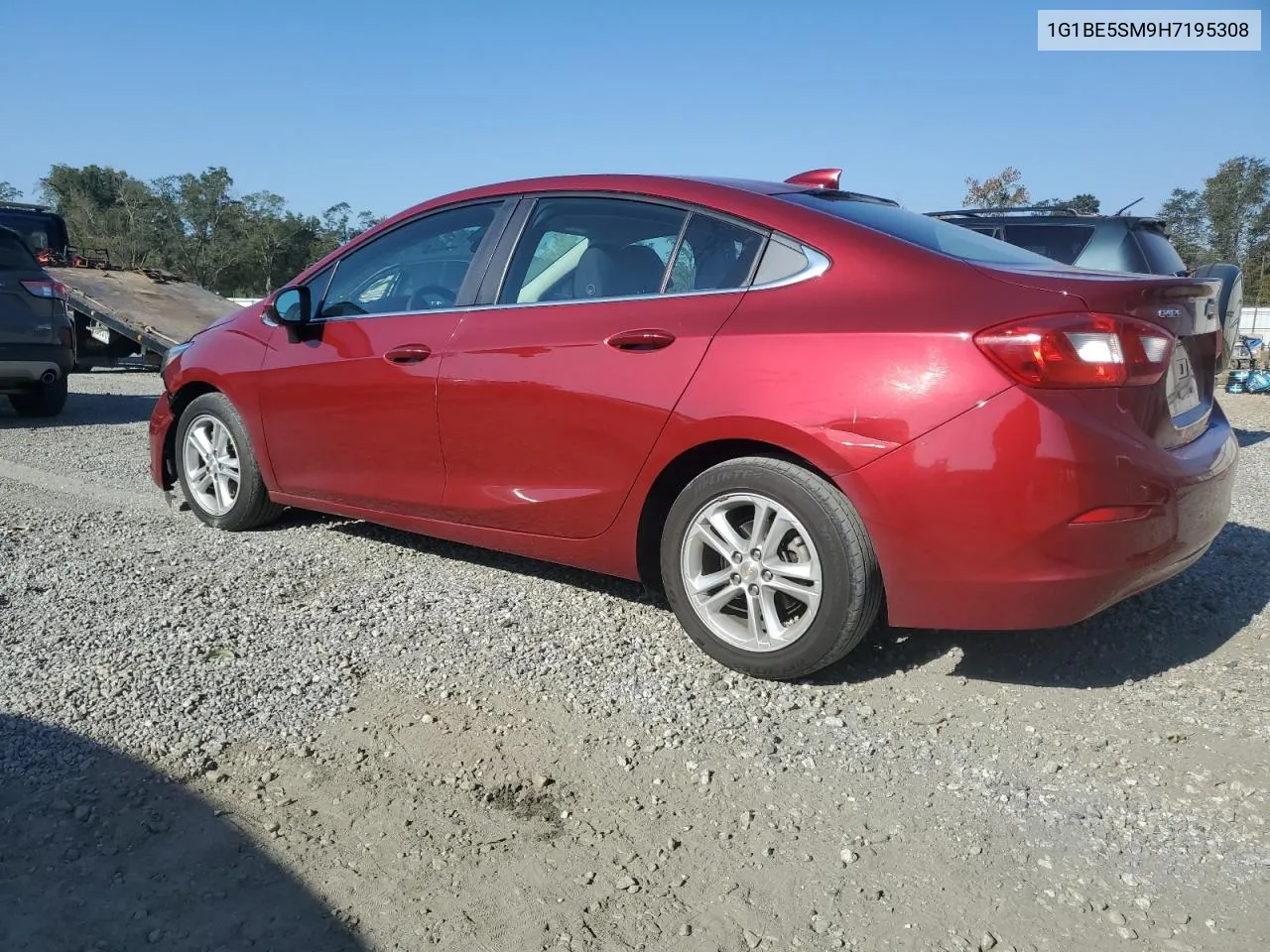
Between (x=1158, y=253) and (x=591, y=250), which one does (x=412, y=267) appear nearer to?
(x=591, y=250)

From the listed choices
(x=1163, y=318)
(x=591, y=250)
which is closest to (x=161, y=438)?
(x=591, y=250)

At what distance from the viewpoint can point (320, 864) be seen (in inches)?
92.9

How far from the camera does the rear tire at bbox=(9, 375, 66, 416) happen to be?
32.8 ft

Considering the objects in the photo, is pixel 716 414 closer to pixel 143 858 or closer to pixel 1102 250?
pixel 143 858

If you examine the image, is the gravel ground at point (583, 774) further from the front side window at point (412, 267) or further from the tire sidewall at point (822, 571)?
the front side window at point (412, 267)

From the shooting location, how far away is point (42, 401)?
1004 cm

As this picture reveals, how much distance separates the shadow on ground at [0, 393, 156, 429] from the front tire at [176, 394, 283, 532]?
16.5 feet

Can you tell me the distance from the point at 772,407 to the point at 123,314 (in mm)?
11739

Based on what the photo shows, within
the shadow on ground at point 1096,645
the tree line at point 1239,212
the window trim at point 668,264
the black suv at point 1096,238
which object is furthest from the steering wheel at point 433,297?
the tree line at point 1239,212

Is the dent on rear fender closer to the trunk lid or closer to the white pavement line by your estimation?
the trunk lid

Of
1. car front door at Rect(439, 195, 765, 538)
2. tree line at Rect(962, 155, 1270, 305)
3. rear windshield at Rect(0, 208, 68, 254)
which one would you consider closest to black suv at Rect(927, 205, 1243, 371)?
car front door at Rect(439, 195, 765, 538)

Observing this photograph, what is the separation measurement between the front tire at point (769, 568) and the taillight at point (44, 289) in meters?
8.19

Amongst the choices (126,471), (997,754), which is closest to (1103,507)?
(997,754)

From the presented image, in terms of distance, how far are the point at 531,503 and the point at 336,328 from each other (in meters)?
1.39
